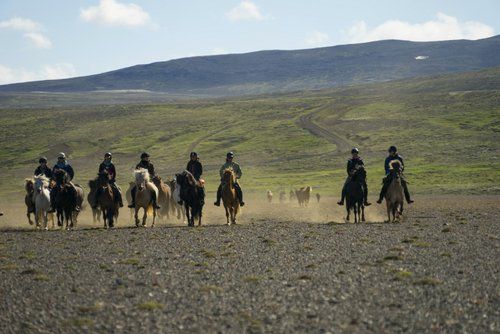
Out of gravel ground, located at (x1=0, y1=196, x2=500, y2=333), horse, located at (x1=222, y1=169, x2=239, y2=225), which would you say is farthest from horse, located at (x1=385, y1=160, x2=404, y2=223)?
horse, located at (x1=222, y1=169, x2=239, y2=225)

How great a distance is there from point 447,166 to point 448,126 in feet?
114

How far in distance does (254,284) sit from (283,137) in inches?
4381

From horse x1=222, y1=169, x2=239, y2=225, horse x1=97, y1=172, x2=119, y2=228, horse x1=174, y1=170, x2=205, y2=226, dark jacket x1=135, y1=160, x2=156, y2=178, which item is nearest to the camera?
horse x1=97, y1=172, x2=119, y2=228

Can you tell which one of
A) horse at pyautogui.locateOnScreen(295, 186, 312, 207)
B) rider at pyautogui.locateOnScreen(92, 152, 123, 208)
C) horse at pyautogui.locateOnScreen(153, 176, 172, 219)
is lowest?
horse at pyautogui.locateOnScreen(295, 186, 312, 207)

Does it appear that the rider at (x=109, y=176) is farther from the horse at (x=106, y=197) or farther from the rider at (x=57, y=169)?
the rider at (x=57, y=169)

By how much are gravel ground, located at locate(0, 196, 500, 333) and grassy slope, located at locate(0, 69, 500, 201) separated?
46489 mm

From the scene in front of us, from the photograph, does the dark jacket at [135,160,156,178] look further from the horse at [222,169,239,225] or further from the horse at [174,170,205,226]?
the horse at [222,169,239,225]

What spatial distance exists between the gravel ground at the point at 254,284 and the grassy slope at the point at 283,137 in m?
46.5

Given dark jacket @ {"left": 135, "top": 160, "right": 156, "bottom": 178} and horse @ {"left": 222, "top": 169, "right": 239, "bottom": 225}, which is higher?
dark jacket @ {"left": 135, "top": 160, "right": 156, "bottom": 178}

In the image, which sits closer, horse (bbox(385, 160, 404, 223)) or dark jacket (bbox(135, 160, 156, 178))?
horse (bbox(385, 160, 404, 223))

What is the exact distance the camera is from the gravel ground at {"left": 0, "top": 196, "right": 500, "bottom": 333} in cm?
1124

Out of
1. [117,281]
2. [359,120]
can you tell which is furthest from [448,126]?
[117,281]

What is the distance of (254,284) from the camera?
14.5m

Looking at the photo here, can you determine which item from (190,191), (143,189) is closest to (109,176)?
(143,189)
